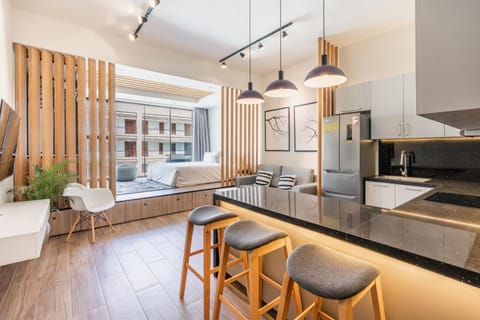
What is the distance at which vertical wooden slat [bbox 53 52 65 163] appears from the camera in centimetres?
323

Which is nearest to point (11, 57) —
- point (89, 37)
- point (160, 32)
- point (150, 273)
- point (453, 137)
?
point (89, 37)

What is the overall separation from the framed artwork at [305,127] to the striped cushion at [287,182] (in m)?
0.68

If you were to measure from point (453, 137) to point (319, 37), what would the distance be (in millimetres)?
2356

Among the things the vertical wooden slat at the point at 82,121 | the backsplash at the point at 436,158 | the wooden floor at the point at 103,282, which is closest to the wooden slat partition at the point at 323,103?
the backsplash at the point at 436,158

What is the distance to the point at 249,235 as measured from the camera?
1.40 metres

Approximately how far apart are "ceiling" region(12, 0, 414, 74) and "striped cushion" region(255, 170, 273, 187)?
2.53 metres

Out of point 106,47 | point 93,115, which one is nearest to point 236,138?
point 93,115

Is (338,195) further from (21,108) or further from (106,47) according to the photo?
(21,108)

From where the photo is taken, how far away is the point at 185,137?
8828 mm

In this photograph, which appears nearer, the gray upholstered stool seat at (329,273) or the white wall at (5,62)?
the gray upholstered stool seat at (329,273)

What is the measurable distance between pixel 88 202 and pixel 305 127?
13.4ft

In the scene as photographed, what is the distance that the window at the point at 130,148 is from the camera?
760 centimetres

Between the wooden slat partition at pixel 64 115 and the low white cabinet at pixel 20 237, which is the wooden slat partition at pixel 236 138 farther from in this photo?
the low white cabinet at pixel 20 237

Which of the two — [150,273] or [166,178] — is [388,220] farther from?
[166,178]
